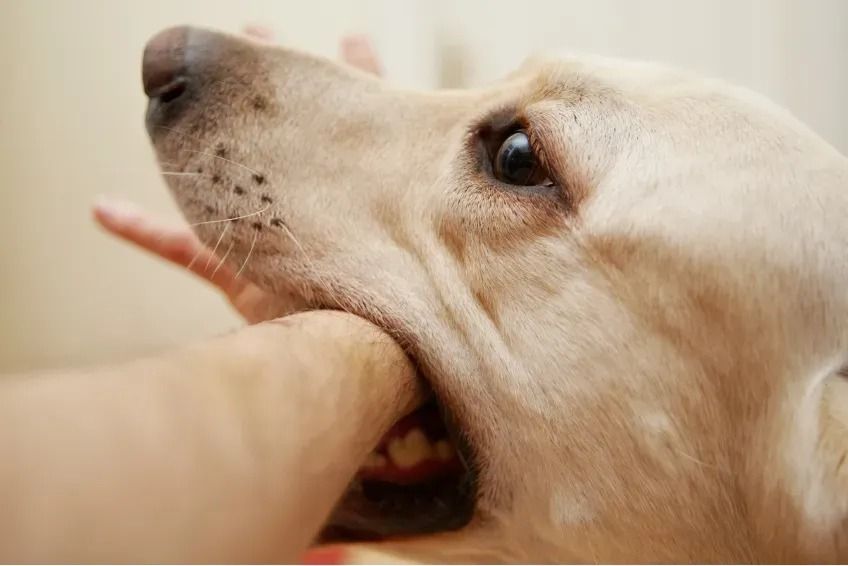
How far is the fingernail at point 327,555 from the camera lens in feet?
2.94

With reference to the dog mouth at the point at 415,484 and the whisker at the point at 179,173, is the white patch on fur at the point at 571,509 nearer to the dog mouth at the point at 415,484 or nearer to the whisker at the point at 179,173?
the dog mouth at the point at 415,484

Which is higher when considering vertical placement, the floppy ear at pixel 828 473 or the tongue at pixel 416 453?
the floppy ear at pixel 828 473

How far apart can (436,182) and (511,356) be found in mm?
270

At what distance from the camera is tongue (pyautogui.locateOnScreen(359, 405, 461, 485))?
992mm

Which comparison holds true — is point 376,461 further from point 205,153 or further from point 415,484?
point 205,153

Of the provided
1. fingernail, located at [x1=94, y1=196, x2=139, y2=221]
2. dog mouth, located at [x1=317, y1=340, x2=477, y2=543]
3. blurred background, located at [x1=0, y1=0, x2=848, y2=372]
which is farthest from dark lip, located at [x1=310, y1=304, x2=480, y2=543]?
fingernail, located at [x1=94, y1=196, x2=139, y2=221]

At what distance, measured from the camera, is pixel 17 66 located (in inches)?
75.7

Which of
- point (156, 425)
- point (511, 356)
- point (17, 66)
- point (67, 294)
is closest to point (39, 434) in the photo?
point (156, 425)

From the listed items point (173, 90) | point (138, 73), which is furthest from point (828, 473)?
point (138, 73)

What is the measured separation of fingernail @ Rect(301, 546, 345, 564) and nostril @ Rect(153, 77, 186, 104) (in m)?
0.67

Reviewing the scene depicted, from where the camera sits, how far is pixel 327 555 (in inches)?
37.0

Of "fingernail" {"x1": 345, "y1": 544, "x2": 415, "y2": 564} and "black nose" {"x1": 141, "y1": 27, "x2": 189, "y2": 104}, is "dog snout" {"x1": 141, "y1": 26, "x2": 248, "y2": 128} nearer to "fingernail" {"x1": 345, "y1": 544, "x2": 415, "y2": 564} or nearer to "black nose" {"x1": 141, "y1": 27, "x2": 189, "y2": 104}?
"black nose" {"x1": 141, "y1": 27, "x2": 189, "y2": 104}

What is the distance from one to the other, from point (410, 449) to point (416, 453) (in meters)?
0.01

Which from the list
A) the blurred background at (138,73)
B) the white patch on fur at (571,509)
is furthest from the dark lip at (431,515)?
the blurred background at (138,73)
